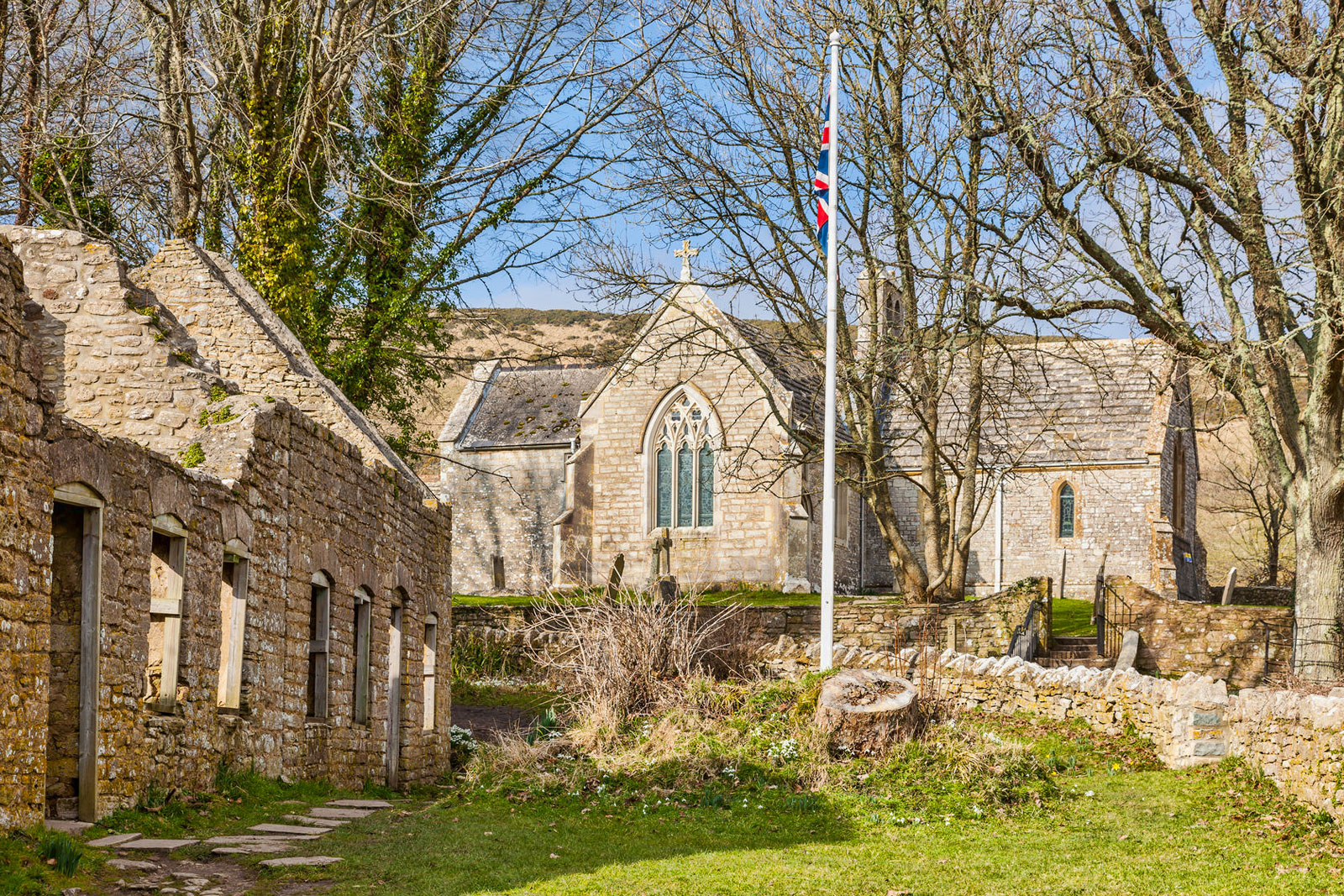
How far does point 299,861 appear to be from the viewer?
340 inches

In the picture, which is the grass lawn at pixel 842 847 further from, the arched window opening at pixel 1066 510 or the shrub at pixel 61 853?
the arched window opening at pixel 1066 510

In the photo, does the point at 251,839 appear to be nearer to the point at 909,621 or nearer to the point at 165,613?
the point at 165,613

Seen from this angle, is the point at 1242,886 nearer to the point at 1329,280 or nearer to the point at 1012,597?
the point at 1329,280

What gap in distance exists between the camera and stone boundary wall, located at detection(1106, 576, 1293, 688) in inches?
911

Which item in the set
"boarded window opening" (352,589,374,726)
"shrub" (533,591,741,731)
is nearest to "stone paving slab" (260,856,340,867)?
"boarded window opening" (352,589,374,726)

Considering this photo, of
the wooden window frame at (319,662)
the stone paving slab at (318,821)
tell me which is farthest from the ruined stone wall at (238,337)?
the stone paving slab at (318,821)

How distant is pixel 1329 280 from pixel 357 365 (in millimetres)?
15802

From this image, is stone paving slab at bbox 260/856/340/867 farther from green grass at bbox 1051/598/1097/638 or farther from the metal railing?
green grass at bbox 1051/598/1097/638

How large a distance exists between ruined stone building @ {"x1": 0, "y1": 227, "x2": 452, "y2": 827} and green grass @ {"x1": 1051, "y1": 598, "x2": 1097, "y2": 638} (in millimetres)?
14164

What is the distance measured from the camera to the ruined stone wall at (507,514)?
4425cm

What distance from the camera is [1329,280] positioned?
16.5m

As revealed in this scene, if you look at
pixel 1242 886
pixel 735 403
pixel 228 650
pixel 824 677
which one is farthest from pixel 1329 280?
pixel 735 403

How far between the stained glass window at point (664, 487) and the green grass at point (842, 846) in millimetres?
23154

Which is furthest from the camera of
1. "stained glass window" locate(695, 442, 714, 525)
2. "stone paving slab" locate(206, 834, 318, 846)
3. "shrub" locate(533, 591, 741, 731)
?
"stained glass window" locate(695, 442, 714, 525)
